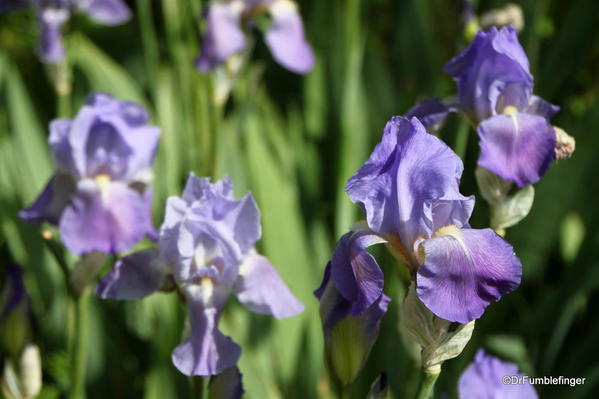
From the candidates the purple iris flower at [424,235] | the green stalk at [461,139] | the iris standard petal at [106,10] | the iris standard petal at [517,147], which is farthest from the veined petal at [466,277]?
the iris standard petal at [106,10]

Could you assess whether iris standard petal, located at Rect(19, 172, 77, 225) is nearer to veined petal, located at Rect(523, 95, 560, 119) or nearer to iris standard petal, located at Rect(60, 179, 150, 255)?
iris standard petal, located at Rect(60, 179, 150, 255)

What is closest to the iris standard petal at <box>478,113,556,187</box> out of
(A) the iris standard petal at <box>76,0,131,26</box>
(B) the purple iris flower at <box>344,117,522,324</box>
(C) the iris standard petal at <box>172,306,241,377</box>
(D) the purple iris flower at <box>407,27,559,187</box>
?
(D) the purple iris flower at <box>407,27,559,187</box>

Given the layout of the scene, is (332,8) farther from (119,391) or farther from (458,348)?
(458,348)

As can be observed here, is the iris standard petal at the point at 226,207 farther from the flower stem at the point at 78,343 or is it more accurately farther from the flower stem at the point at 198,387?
the flower stem at the point at 78,343

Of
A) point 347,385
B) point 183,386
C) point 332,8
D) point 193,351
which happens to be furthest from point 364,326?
point 332,8

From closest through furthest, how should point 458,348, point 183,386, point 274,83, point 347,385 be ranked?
point 458,348, point 347,385, point 183,386, point 274,83

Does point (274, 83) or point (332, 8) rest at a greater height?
point (332, 8)

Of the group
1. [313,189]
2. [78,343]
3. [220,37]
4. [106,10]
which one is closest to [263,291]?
[78,343]
